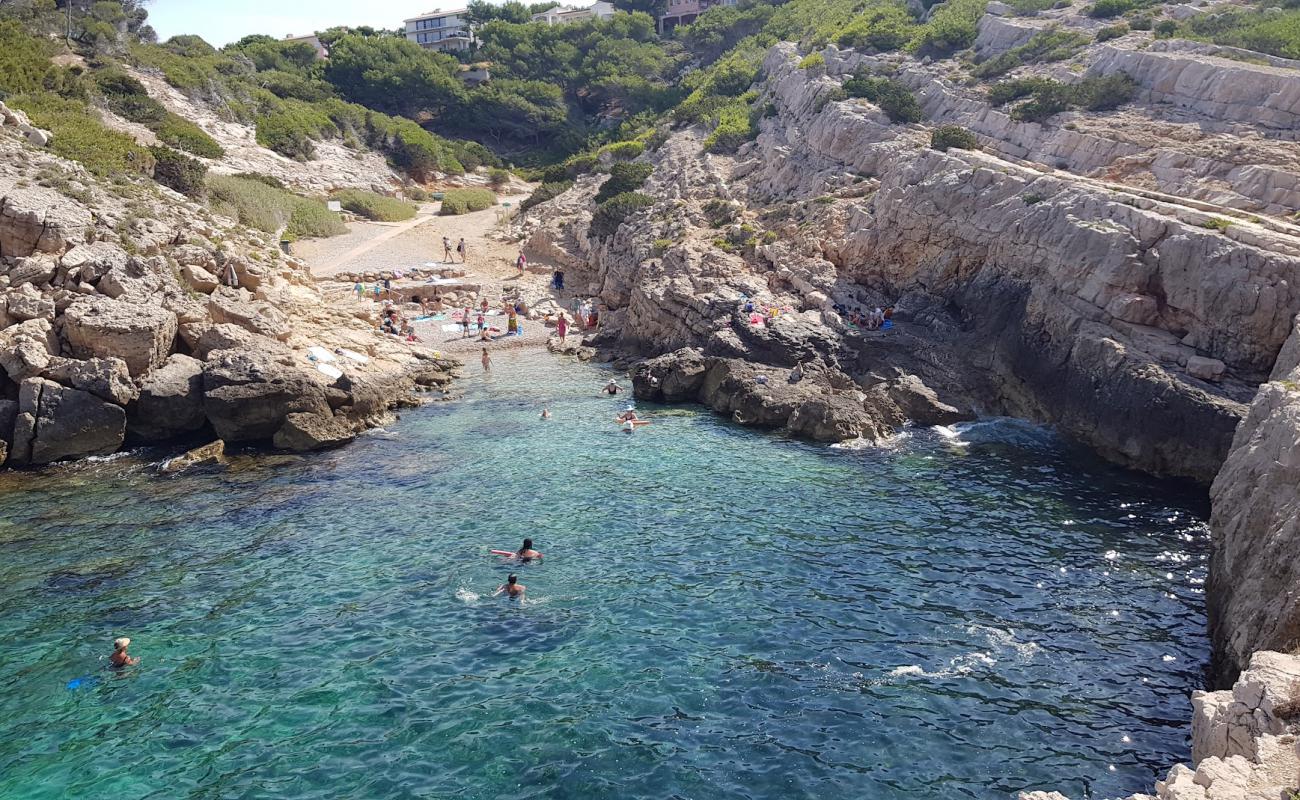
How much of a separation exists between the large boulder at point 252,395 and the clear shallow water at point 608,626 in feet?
6.52

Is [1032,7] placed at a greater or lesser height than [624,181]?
greater

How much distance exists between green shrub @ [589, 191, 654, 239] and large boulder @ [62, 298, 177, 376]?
26959mm

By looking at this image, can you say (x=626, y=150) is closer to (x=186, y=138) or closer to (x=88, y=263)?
(x=186, y=138)

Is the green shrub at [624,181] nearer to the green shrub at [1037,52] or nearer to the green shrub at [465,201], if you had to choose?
the green shrub at [465,201]

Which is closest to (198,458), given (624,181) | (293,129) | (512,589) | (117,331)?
(117,331)

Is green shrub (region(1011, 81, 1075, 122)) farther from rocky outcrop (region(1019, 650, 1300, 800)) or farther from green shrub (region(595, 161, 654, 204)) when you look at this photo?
rocky outcrop (region(1019, 650, 1300, 800))

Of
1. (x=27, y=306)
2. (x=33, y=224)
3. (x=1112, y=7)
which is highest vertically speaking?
(x=1112, y=7)

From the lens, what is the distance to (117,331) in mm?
26625

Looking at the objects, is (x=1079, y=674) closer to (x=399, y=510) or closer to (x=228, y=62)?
(x=399, y=510)

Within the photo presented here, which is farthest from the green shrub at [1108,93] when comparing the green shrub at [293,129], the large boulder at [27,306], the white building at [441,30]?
the white building at [441,30]

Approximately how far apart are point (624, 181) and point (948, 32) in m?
21.9

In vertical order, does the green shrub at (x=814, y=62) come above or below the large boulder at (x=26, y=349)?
above

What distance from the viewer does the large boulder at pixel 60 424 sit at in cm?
2514

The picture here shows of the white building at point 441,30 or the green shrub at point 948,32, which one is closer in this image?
the green shrub at point 948,32
